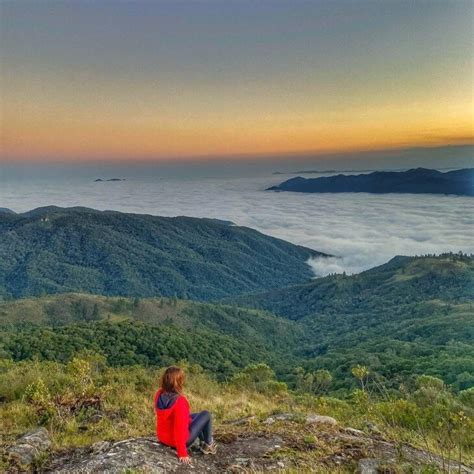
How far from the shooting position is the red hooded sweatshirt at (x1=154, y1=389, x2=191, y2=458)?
4961mm

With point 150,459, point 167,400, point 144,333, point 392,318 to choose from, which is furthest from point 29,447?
point 392,318

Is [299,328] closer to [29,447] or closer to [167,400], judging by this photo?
[29,447]

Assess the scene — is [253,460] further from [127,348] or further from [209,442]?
[127,348]

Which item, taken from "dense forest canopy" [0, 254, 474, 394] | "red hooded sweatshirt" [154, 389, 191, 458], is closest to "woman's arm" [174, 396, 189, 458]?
"red hooded sweatshirt" [154, 389, 191, 458]

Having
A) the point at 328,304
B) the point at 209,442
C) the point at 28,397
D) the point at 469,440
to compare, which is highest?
the point at 209,442

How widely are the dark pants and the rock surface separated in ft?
6.67

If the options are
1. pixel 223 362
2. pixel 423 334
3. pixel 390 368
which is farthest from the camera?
pixel 423 334

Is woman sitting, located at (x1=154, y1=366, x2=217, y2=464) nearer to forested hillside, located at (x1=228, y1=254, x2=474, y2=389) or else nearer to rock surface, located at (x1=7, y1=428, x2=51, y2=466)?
rock surface, located at (x1=7, y1=428, x2=51, y2=466)

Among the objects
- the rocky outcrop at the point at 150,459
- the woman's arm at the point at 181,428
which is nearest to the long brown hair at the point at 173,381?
the woman's arm at the point at 181,428

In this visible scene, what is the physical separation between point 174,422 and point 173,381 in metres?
0.47

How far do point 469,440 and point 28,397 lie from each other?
843 centimetres

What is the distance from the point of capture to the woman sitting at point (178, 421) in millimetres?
4969

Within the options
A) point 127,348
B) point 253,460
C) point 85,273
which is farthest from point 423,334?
point 85,273

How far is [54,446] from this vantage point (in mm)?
5965
